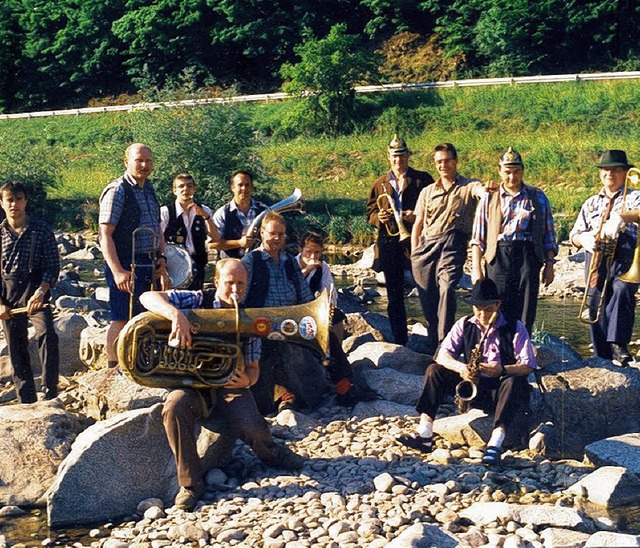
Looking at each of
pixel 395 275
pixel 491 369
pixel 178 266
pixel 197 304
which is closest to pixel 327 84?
pixel 395 275

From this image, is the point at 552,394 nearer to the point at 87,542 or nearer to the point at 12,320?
the point at 87,542

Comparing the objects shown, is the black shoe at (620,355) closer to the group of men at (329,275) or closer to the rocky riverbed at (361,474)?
the group of men at (329,275)

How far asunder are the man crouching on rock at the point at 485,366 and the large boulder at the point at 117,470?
1.41 m

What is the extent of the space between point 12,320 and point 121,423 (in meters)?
1.91

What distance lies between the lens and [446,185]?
9031 millimetres

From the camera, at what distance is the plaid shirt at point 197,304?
22.1 feet

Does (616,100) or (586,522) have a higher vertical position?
(616,100)

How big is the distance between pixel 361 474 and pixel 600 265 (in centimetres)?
301

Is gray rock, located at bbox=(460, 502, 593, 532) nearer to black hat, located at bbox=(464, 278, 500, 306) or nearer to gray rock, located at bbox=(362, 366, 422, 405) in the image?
black hat, located at bbox=(464, 278, 500, 306)

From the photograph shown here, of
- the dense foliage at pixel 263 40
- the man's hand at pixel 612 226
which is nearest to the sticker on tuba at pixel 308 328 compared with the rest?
the man's hand at pixel 612 226

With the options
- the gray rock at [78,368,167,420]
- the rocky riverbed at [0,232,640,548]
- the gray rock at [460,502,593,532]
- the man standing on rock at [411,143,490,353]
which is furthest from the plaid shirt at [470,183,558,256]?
the gray rock at [78,368,167,420]

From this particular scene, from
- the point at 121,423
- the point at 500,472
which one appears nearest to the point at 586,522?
the point at 500,472

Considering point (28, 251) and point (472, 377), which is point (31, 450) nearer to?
point (28, 251)

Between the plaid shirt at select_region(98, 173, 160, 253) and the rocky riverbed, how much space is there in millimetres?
1044
